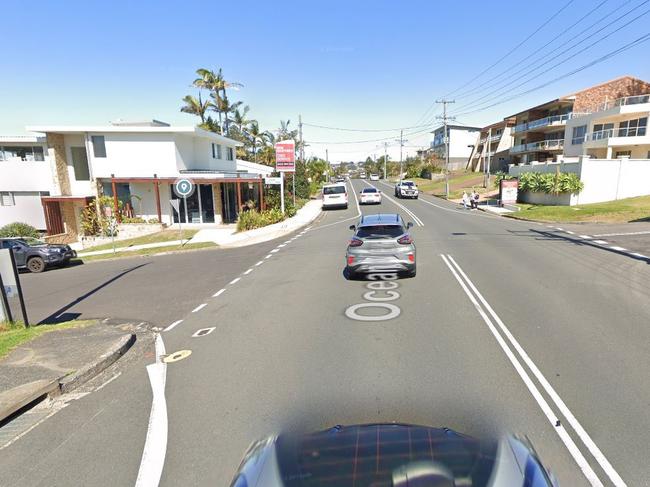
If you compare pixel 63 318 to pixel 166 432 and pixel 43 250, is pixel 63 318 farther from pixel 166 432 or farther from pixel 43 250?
pixel 43 250

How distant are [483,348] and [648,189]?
90.4 ft

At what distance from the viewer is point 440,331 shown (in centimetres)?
571

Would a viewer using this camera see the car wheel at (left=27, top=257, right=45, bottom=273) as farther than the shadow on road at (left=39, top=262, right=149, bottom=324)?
Yes

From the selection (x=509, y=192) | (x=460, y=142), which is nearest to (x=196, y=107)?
(x=509, y=192)

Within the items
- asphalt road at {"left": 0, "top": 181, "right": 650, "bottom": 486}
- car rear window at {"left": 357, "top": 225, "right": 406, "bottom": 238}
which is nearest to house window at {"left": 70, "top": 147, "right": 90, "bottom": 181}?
asphalt road at {"left": 0, "top": 181, "right": 650, "bottom": 486}

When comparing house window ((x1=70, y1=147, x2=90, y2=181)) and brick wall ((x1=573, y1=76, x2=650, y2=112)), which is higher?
brick wall ((x1=573, y1=76, x2=650, y2=112))

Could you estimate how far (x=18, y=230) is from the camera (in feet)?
71.6

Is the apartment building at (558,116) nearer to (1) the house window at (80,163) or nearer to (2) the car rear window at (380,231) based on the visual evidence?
(2) the car rear window at (380,231)

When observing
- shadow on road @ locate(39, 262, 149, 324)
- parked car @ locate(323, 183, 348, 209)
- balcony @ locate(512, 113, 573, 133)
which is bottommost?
shadow on road @ locate(39, 262, 149, 324)

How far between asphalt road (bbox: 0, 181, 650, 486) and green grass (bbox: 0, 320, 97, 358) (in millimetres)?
1023

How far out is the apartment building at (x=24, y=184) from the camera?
2312cm

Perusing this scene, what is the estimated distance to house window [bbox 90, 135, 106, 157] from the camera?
2261cm

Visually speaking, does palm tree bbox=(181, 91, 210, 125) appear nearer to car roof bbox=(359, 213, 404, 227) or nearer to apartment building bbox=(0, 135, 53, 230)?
apartment building bbox=(0, 135, 53, 230)

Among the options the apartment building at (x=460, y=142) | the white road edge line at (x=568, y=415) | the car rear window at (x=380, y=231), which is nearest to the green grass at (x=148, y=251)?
the car rear window at (x=380, y=231)
